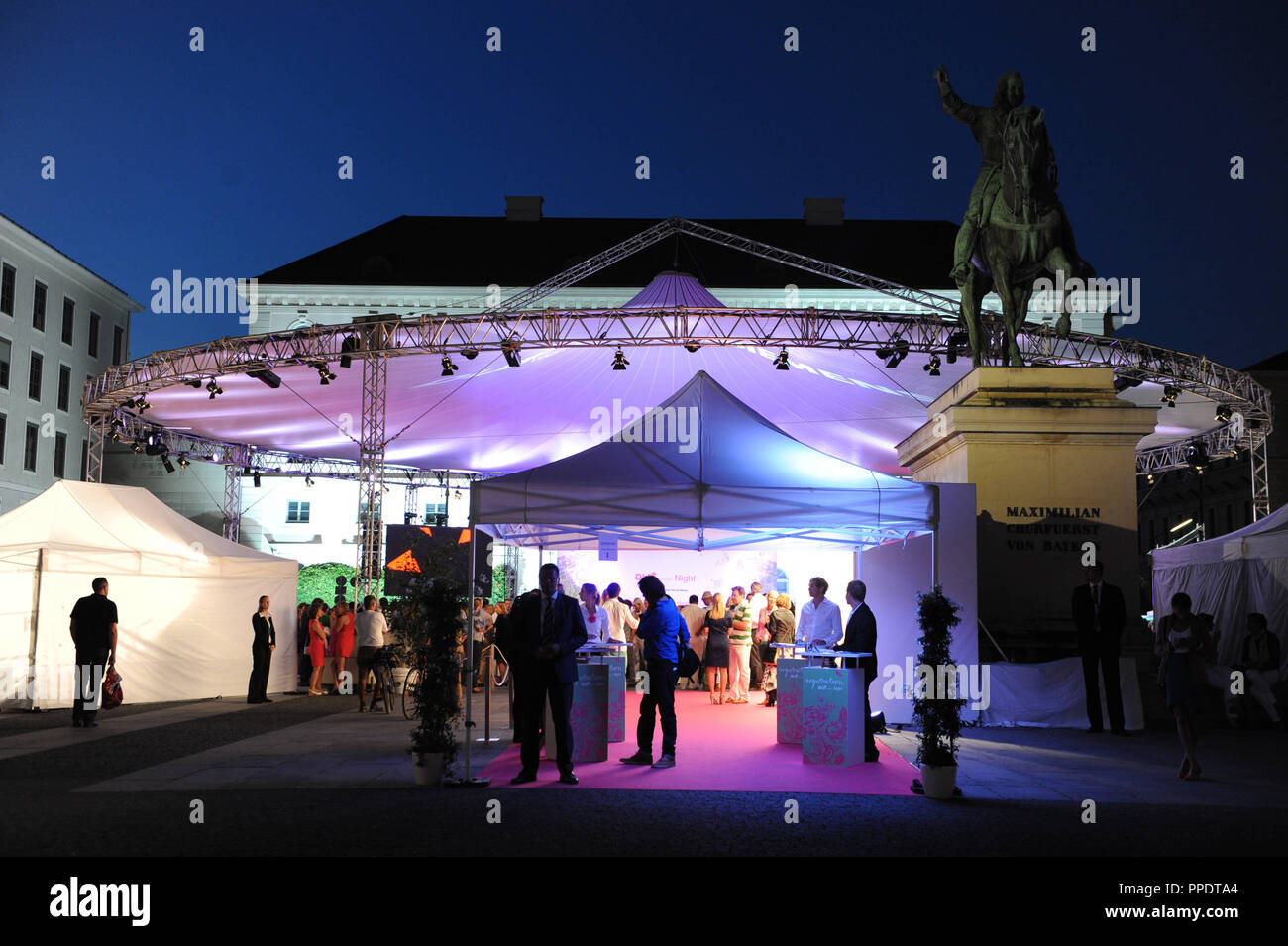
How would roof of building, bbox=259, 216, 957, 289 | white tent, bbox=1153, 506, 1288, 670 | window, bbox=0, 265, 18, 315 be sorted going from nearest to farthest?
white tent, bbox=1153, 506, 1288, 670 → window, bbox=0, 265, 18, 315 → roof of building, bbox=259, 216, 957, 289

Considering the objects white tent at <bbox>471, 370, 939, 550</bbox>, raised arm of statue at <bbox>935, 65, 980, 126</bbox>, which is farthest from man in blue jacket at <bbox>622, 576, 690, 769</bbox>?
raised arm of statue at <bbox>935, 65, 980, 126</bbox>

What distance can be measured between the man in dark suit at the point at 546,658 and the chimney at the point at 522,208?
146ft

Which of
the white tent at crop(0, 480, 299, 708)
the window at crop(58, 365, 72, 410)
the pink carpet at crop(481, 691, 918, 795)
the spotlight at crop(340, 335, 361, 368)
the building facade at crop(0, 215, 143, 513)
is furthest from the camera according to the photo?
the window at crop(58, 365, 72, 410)

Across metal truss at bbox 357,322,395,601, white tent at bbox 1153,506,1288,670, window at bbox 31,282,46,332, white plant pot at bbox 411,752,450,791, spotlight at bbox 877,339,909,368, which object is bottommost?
white plant pot at bbox 411,752,450,791

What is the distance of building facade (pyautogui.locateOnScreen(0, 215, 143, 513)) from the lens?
4019 centimetres

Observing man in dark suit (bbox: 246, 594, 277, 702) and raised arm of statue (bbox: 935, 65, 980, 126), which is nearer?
raised arm of statue (bbox: 935, 65, 980, 126)

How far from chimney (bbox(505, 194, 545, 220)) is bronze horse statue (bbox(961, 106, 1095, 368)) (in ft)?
130

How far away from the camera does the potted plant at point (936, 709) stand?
7504mm

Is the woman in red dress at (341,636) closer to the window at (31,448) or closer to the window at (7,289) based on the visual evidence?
the window at (7,289)

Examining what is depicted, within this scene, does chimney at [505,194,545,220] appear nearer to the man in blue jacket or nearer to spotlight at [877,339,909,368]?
spotlight at [877,339,909,368]

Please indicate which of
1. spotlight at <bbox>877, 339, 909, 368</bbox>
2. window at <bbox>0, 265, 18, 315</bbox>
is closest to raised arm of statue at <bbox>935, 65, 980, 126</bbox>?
spotlight at <bbox>877, 339, 909, 368</bbox>

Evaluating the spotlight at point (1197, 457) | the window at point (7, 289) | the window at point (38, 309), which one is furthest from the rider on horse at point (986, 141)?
the window at point (38, 309)

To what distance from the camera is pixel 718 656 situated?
590 inches

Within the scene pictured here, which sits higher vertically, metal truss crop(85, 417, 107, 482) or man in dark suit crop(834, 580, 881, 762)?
metal truss crop(85, 417, 107, 482)
